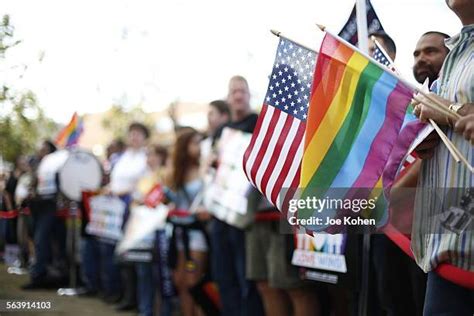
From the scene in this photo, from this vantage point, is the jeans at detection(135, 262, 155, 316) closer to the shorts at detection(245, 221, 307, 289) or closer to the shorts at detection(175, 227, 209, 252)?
the shorts at detection(175, 227, 209, 252)

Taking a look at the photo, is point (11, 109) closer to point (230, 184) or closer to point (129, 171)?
point (230, 184)

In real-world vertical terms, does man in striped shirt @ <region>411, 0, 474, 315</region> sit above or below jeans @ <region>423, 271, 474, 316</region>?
above

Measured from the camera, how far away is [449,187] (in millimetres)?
2746

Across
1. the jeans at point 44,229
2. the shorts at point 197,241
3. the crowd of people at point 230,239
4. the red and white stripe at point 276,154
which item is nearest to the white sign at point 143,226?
the crowd of people at point 230,239

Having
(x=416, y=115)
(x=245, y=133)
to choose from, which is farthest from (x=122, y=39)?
(x=416, y=115)

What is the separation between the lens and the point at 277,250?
5.37 metres

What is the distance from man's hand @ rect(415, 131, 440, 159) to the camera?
282 cm

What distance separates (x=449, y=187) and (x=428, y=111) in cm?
27

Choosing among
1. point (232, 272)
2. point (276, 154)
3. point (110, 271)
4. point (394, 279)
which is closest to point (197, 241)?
point (232, 272)

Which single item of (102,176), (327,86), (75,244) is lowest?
(75,244)

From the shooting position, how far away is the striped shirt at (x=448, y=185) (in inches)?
106

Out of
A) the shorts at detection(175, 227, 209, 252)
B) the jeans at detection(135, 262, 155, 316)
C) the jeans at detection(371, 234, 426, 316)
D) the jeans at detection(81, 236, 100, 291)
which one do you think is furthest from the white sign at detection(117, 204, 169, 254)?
the jeans at detection(371, 234, 426, 316)

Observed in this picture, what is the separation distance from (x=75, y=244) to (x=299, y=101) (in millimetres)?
7081

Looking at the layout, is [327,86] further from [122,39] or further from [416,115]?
[122,39]
